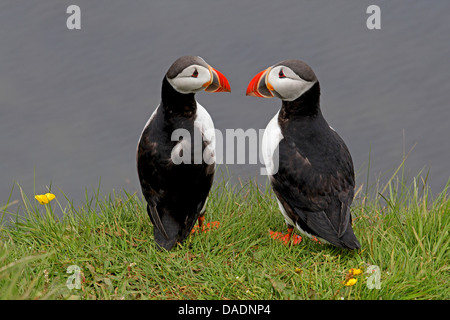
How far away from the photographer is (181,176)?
484cm

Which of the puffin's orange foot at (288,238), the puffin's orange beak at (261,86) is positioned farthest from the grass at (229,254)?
the puffin's orange beak at (261,86)

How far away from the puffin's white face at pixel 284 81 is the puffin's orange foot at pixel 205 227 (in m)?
1.29

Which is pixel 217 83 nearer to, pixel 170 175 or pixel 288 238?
pixel 170 175

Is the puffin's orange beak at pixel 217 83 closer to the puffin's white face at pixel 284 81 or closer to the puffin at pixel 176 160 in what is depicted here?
the puffin at pixel 176 160

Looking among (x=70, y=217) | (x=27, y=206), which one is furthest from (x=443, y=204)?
(x=27, y=206)

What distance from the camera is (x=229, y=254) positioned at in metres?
4.87

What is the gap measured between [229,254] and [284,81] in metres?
1.44

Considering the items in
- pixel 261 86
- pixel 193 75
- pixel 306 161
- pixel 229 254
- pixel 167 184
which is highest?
pixel 193 75

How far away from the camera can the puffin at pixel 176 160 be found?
189 inches

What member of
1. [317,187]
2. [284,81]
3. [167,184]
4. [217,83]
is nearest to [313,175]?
[317,187]

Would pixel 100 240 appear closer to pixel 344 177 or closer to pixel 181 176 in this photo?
pixel 181 176

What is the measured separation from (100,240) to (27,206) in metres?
0.80

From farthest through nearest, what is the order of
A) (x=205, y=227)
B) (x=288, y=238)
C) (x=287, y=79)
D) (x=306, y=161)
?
(x=205, y=227) < (x=288, y=238) < (x=306, y=161) < (x=287, y=79)

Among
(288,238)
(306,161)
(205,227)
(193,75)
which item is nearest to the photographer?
(193,75)
